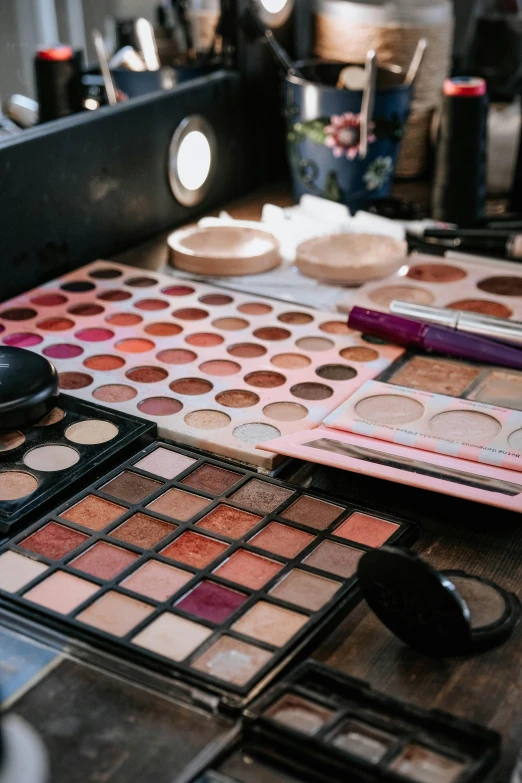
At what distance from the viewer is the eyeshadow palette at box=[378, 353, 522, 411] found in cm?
92

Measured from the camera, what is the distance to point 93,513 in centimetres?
76

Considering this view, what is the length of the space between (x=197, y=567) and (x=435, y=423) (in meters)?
0.27

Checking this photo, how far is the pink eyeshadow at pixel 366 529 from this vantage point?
737 mm

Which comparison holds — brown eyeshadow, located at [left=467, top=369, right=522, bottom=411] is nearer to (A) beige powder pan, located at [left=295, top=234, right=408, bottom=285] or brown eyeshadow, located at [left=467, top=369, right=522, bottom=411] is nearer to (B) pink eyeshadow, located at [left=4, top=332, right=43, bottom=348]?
(A) beige powder pan, located at [left=295, top=234, right=408, bottom=285]

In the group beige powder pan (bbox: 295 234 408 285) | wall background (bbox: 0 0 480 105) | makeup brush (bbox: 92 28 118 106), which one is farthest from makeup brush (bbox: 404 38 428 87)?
wall background (bbox: 0 0 480 105)

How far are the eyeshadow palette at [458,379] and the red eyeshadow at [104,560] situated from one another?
0.34m

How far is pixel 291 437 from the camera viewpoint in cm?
83

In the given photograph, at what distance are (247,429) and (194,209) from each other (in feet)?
2.01

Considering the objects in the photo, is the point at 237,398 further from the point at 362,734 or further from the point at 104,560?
the point at 362,734

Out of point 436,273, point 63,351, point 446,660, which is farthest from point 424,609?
point 436,273

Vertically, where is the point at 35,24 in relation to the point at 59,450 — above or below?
above

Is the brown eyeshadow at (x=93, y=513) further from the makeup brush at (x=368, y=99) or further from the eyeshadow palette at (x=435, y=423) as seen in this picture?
the makeup brush at (x=368, y=99)

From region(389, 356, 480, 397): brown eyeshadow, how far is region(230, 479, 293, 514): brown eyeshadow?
7.9 inches

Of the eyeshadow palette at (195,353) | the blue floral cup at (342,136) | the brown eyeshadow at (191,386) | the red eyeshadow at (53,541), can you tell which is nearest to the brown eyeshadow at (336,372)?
the eyeshadow palette at (195,353)
